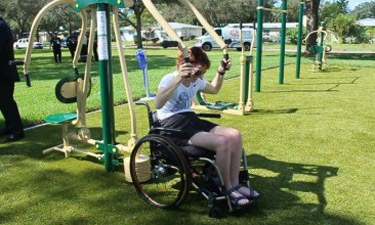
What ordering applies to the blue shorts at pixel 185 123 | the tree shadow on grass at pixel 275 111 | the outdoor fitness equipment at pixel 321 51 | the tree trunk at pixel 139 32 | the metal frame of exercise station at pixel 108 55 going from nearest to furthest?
the blue shorts at pixel 185 123
the metal frame of exercise station at pixel 108 55
the tree shadow on grass at pixel 275 111
the outdoor fitness equipment at pixel 321 51
the tree trunk at pixel 139 32

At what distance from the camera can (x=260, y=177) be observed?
163 inches

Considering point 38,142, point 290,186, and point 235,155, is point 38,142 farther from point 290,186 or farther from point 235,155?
point 290,186

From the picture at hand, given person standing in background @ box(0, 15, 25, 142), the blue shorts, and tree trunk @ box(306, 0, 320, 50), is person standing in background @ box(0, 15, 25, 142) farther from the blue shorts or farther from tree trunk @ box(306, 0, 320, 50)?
tree trunk @ box(306, 0, 320, 50)

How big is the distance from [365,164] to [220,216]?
2081mm

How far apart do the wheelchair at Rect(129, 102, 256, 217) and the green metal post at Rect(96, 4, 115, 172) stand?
56 centimetres

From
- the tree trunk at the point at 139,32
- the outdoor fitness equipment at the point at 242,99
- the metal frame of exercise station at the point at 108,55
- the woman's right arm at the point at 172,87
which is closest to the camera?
the woman's right arm at the point at 172,87

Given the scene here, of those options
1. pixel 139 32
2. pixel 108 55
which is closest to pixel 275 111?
pixel 108 55

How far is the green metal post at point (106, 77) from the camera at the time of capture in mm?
3857

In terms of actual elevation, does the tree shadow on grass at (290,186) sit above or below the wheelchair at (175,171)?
below

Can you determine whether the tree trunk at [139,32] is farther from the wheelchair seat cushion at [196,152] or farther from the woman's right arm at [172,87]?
the wheelchair seat cushion at [196,152]

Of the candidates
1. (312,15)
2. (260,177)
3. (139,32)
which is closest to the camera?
(260,177)

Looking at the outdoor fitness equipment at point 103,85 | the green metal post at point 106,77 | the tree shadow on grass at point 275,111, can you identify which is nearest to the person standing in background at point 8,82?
the outdoor fitness equipment at point 103,85

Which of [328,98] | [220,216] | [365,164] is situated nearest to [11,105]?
[220,216]

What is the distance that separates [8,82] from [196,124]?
9.63 feet
